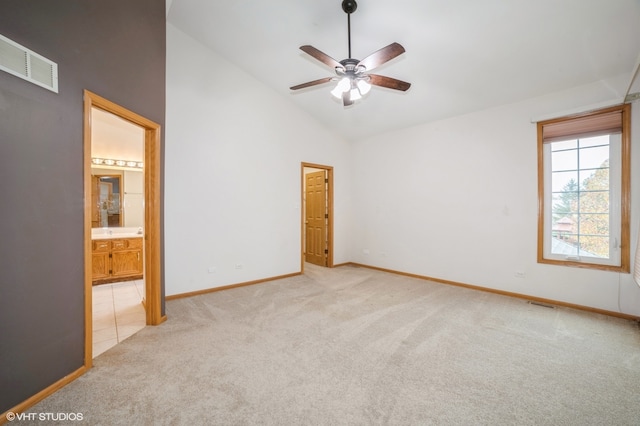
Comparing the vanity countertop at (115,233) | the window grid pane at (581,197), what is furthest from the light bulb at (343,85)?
the vanity countertop at (115,233)

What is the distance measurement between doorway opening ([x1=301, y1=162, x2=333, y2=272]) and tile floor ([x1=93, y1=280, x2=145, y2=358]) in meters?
3.10

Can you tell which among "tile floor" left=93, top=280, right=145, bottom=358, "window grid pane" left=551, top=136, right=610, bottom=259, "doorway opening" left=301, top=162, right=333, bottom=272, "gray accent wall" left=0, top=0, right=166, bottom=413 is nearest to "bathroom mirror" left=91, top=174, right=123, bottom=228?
"tile floor" left=93, top=280, right=145, bottom=358

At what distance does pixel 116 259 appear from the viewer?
14.8ft

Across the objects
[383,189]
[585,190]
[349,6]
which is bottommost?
[585,190]

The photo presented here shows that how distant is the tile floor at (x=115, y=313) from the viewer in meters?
2.60

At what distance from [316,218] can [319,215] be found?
140 millimetres

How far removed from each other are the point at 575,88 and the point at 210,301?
559 cm

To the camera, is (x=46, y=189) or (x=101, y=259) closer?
(x=46, y=189)

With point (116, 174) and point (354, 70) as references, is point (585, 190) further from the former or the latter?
point (116, 174)

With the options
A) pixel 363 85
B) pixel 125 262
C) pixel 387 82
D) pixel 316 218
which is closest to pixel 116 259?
pixel 125 262

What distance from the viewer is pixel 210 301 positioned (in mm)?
3639

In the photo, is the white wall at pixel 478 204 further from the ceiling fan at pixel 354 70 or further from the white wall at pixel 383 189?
the ceiling fan at pixel 354 70

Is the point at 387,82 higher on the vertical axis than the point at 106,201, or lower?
higher

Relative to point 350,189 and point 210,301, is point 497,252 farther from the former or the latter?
point 210,301
